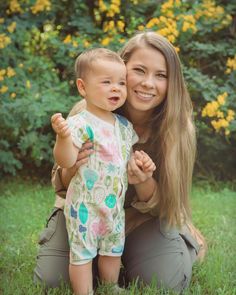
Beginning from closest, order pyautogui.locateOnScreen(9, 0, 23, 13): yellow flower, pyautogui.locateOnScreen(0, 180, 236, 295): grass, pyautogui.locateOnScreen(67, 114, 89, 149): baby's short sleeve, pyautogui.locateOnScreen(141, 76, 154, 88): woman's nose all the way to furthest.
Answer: pyautogui.locateOnScreen(67, 114, 89, 149): baby's short sleeve → pyautogui.locateOnScreen(141, 76, 154, 88): woman's nose → pyautogui.locateOnScreen(0, 180, 236, 295): grass → pyautogui.locateOnScreen(9, 0, 23, 13): yellow flower

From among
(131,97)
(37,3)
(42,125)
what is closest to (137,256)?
(131,97)

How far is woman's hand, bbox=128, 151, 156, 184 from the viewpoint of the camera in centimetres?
225

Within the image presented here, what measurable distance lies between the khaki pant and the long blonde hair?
0.15m

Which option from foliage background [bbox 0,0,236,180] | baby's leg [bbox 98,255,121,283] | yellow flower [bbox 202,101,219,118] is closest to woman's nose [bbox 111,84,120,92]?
baby's leg [bbox 98,255,121,283]

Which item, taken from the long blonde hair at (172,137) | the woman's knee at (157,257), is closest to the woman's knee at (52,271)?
the woman's knee at (157,257)

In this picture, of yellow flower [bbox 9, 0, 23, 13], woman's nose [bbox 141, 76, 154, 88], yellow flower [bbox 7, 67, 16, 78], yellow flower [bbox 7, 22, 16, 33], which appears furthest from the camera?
yellow flower [bbox 9, 0, 23, 13]

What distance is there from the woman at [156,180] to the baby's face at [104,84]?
20 centimetres

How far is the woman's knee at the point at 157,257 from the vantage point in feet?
8.34

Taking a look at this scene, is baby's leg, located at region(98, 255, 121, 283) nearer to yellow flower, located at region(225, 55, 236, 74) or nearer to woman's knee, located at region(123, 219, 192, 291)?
woman's knee, located at region(123, 219, 192, 291)

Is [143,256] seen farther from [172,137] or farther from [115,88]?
[115,88]

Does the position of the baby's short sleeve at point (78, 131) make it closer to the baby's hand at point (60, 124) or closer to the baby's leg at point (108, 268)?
the baby's hand at point (60, 124)

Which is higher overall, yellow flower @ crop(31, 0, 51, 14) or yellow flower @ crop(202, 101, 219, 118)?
yellow flower @ crop(31, 0, 51, 14)

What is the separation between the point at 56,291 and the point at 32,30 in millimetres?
3148

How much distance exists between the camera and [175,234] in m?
2.74
